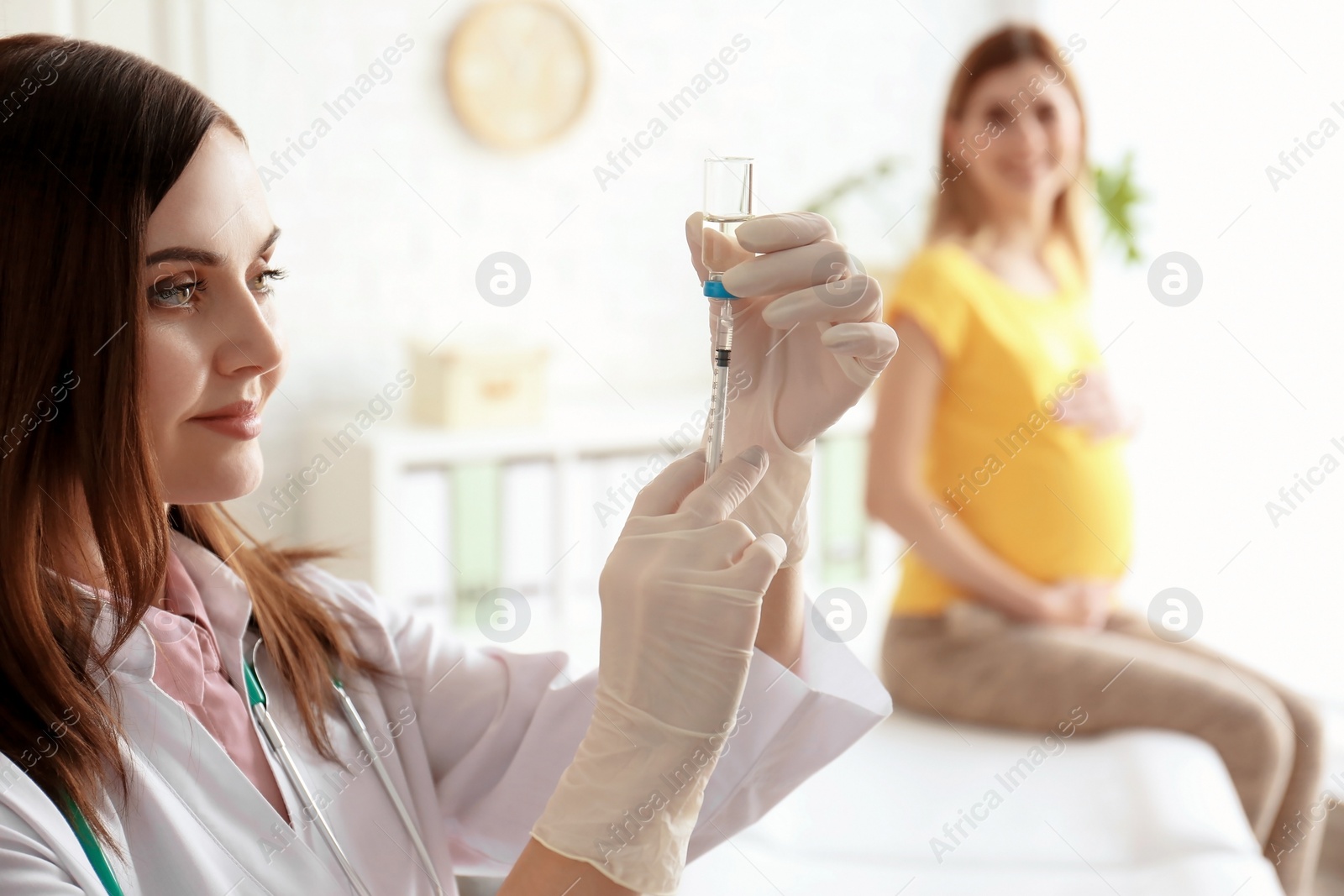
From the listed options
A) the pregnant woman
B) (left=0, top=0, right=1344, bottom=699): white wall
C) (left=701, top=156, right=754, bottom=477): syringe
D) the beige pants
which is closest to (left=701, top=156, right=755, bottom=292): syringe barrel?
(left=701, top=156, right=754, bottom=477): syringe

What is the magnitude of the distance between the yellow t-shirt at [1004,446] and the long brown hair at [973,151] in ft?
0.56

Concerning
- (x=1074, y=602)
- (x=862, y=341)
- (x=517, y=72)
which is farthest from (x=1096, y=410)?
(x=517, y=72)

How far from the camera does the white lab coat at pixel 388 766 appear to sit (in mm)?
820

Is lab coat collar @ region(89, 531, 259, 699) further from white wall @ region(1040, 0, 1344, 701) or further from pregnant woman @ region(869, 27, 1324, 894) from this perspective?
white wall @ region(1040, 0, 1344, 701)

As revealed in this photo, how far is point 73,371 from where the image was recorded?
793 mm

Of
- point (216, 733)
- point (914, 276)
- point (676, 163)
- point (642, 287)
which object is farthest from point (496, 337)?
point (216, 733)

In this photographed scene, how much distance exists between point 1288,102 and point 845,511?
141 cm

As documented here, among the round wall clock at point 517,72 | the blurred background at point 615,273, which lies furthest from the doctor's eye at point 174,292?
the round wall clock at point 517,72

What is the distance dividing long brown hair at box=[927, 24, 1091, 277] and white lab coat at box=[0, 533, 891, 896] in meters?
1.24

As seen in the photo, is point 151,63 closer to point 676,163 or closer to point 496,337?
point 496,337

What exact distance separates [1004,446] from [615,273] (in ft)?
4.88

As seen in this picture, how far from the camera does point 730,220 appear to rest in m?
0.89

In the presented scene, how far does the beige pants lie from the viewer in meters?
1.69

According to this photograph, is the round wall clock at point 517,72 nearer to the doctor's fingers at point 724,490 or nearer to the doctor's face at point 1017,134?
the doctor's face at point 1017,134
